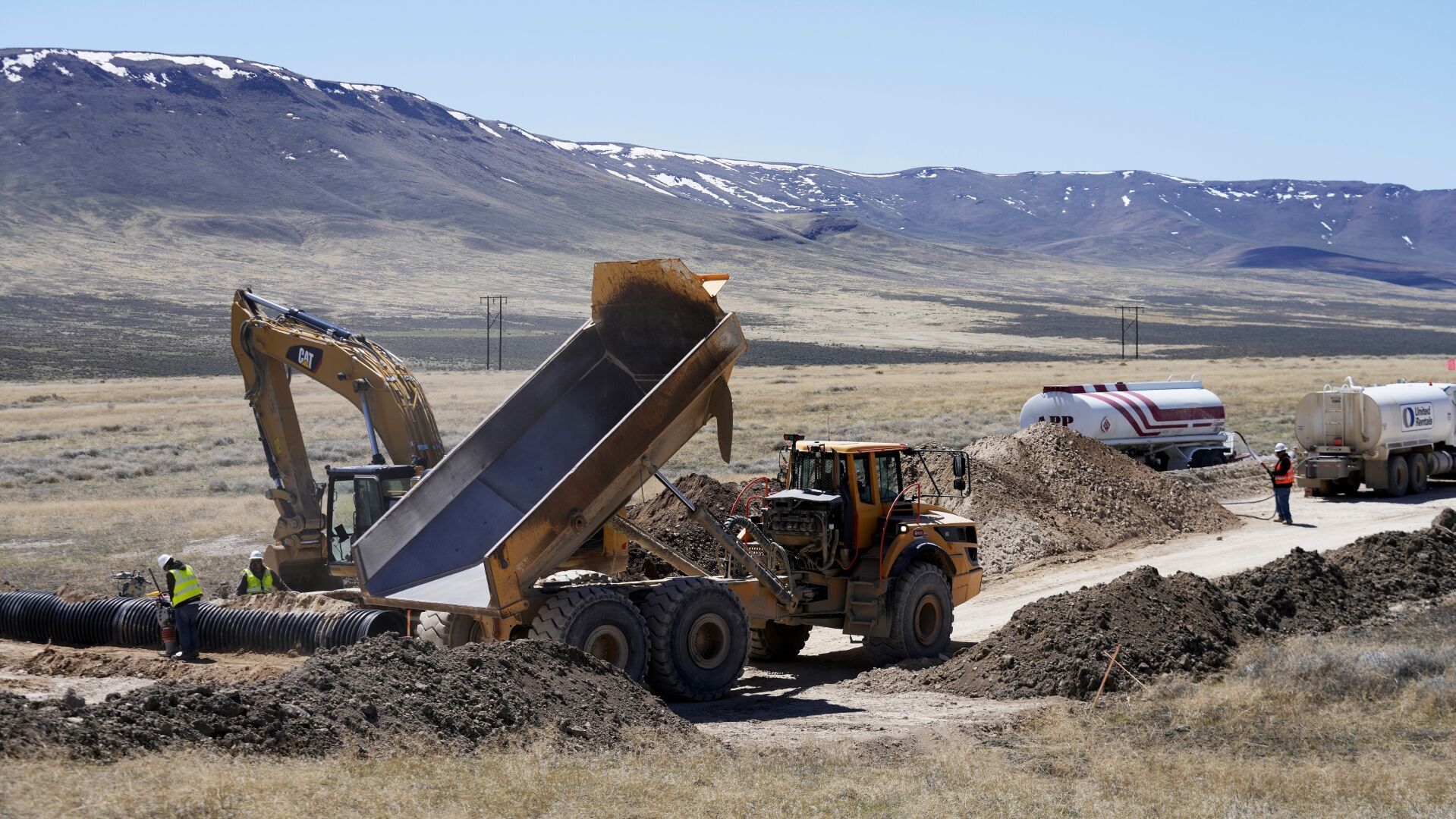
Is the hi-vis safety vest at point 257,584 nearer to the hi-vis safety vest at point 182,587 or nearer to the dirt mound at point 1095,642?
the hi-vis safety vest at point 182,587

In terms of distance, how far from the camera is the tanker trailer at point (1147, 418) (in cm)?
3525

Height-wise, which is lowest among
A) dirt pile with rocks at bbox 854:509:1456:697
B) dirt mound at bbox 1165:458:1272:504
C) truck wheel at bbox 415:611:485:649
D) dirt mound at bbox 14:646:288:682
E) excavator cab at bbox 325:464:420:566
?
dirt mound at bbox 1165:458:1272:504

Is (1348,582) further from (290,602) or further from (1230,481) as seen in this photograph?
(1230,481)

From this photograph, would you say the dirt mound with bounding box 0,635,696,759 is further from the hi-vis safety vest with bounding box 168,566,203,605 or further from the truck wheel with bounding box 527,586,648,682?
the hi-vis safety vest with bounding box 168,566,203,605

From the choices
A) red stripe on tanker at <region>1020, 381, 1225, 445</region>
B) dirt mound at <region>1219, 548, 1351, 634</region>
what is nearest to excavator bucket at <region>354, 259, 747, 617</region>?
dirt mound at <region>1219, 548, 1351, 634</region>

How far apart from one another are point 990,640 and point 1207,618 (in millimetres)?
2540

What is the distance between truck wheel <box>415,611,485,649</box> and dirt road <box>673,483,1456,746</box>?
7.60ft

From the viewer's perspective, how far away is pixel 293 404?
1980 centimetres

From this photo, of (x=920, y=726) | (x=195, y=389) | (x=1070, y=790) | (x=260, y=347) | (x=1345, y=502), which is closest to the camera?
(x=1070, y=790)

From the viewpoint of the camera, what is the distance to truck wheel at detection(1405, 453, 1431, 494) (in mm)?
32219

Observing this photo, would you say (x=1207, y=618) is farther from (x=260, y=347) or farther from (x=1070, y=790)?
(x=260, y=347)

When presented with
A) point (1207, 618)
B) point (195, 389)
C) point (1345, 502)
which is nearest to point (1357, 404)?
point (1345, 502)

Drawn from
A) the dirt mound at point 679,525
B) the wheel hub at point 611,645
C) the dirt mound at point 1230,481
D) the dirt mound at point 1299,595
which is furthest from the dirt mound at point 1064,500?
the wheel hub at point 611,645

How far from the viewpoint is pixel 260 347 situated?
20.1 m
